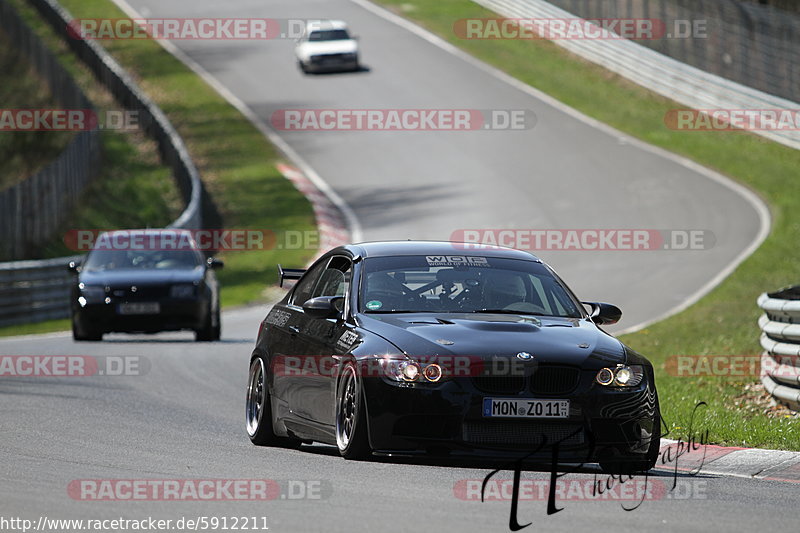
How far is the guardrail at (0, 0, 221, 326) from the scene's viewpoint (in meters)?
26.6

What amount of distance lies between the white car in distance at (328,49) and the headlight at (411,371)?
42368mm

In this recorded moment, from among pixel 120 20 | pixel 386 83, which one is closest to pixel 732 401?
pixel 386 83

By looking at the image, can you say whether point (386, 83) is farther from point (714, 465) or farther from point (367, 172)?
point (714, 465)

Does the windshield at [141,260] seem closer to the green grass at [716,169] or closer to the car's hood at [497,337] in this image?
the green grass at [716,169]

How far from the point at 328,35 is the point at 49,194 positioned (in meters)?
19.9

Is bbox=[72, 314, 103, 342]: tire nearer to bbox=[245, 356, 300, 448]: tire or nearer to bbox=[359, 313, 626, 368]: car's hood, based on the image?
bbox=[245, 356, 300, 448]: tire

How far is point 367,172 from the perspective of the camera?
134 feet

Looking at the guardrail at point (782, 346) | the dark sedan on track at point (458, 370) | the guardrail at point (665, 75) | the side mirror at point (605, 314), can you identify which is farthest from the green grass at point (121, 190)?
the side mirror at point (605, 314)

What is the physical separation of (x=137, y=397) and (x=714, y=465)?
587cm

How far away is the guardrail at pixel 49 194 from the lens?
102 ft

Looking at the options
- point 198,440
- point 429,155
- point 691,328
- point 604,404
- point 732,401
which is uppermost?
point 604,404

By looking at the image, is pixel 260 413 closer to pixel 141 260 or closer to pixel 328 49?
pixel 141 260

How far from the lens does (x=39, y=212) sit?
32562mm
